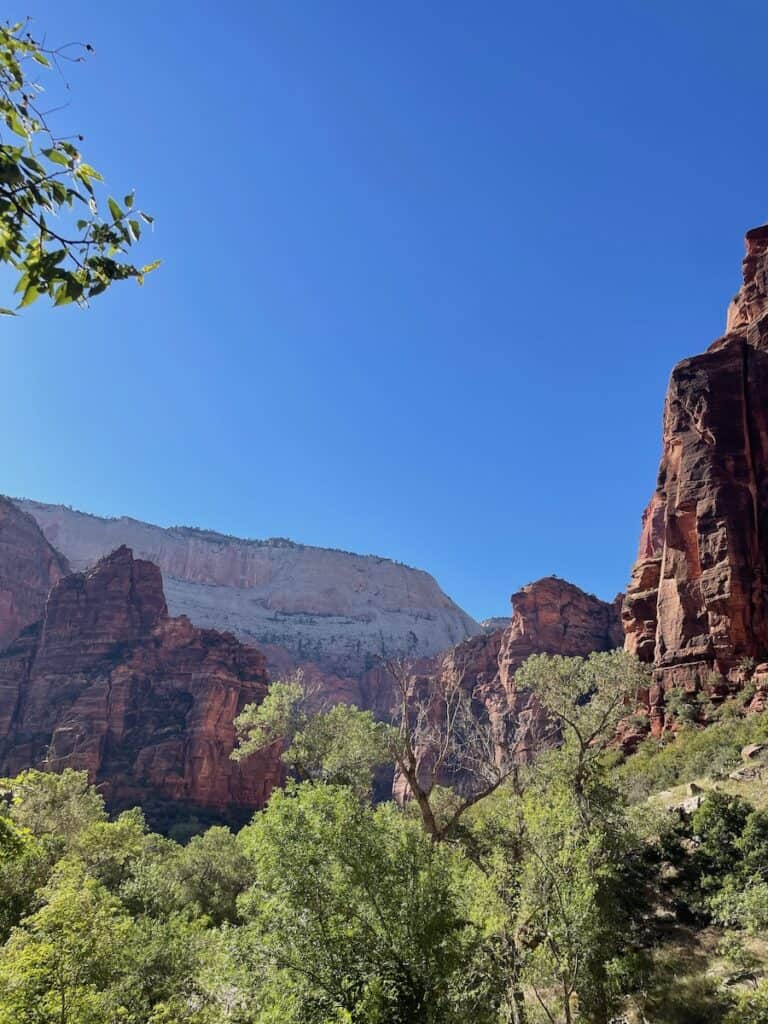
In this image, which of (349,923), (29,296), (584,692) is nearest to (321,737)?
(584,692)

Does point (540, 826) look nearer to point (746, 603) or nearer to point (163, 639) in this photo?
point (746, 603)

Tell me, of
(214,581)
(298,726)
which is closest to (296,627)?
(214,581)

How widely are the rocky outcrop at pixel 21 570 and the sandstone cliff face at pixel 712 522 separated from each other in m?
87.7

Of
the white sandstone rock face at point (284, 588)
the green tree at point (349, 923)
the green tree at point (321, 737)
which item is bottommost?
the green tree at point (349, 923)

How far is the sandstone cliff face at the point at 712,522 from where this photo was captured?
39656 millimetres

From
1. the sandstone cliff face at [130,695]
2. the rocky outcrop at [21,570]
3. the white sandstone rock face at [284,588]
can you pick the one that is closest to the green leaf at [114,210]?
the sandstone cliff face at [130,695]

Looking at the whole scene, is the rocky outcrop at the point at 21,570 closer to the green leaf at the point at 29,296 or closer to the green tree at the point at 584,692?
the green tree at the point at 584,692

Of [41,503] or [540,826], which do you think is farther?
[41,503]

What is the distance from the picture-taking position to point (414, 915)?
10.1 metres

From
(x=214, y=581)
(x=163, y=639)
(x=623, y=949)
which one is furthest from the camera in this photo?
(x=214, y=581)

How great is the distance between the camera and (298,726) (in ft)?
72.4

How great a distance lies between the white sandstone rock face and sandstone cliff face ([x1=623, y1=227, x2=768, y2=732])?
100442 mm

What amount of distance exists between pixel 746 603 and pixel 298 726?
1262 inches

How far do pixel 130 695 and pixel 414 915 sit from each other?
68870 mm
